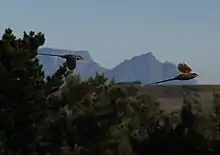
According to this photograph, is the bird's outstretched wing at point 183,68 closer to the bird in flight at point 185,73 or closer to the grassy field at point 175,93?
the bird in flight at point 185,73

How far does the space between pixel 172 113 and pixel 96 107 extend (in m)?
2.98

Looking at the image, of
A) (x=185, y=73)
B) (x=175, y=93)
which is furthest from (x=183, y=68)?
(x=175, y=93)

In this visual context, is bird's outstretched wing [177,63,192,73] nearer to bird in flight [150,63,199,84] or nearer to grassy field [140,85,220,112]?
bird in flight [150,63,199,84]

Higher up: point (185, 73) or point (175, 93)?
point (185, 73)

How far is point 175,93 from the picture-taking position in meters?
24.7

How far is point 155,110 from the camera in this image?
728 inches

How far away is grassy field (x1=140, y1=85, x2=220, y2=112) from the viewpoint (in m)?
20.4

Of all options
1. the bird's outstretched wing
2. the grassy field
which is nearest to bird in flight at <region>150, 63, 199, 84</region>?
the bird's outstretched wing

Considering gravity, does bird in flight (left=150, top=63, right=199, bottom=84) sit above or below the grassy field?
above

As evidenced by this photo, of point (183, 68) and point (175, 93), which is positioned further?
point (175, 93)

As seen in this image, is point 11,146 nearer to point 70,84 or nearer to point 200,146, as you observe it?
point 70,84

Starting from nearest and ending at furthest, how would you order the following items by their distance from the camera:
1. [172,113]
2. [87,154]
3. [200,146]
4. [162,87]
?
[87,154]
[200,146]
[172,113]
[162,87]

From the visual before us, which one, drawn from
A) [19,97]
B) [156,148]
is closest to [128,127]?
[156,148]

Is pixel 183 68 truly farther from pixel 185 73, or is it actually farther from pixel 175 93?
pixel 175 93
